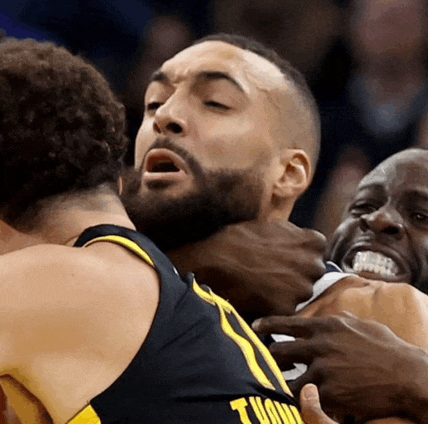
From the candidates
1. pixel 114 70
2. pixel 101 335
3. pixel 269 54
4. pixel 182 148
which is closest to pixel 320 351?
pixel 182 148

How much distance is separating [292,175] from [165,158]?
367 millimetres

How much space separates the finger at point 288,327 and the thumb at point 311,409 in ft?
0.96

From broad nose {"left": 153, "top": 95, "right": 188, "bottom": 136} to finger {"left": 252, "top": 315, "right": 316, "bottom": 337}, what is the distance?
0.53 metres

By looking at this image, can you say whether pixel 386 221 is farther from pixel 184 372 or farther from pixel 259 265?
pixel 184 372

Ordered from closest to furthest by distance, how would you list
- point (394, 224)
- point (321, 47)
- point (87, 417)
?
point (87, 417) < point (394, 224) < point (321, 47)

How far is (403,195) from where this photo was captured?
248 centimetres

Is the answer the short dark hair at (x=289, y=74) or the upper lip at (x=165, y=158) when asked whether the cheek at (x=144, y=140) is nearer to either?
the upper lip at (x=165, y=158)

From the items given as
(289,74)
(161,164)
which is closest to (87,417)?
(161,164)

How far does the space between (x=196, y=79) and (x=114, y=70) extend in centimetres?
161

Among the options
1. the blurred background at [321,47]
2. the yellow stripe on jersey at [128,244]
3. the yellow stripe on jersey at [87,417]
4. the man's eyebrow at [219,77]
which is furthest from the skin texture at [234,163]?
the blurred background at [321,47]

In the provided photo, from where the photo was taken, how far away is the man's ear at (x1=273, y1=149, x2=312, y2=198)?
7.27 feet

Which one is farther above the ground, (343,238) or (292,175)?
(292,175)

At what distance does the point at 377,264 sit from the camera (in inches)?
99.2

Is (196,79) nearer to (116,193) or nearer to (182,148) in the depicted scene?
(182,148)
